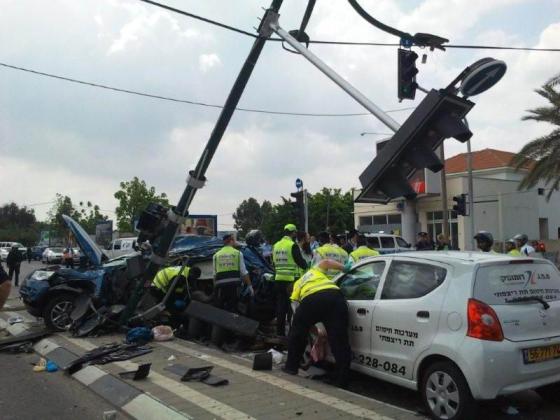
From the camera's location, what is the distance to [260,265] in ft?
34.5

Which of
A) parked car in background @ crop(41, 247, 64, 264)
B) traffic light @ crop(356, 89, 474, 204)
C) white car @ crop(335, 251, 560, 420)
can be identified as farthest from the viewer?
parked car in background @ crop(41, 247, 64, 264)

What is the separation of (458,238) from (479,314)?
3017 centimetres

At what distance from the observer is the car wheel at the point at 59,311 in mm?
10172

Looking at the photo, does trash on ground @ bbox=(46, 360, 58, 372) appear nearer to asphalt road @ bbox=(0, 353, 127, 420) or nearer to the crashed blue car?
asphalt road @ bbox=(0, 353, 127, 420)

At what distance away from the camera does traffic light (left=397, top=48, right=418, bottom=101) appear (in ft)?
30.1

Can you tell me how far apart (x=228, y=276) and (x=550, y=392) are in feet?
16.9

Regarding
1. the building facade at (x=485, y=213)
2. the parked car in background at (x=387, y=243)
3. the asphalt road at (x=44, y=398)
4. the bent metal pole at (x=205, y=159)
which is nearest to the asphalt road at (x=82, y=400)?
the asphalt road at (x=44, y=398)

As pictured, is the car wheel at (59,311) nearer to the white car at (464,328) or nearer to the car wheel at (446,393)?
the white car at (464,328)

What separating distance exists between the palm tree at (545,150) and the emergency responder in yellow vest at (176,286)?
1802cm

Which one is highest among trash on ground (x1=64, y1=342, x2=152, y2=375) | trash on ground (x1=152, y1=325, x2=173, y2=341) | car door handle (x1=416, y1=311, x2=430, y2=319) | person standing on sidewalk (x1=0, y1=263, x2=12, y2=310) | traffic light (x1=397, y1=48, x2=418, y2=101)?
traffic light (x1=397, y1=48, x2=418, y2=101)

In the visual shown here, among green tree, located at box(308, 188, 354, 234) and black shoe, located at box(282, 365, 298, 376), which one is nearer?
black shoe, located at box(282, 365, 298, 376)

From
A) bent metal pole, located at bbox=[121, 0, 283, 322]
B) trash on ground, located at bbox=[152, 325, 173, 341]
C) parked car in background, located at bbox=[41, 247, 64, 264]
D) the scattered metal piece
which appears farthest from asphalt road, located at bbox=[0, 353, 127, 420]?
parked car in background, located at bbox=[41, 247, 64, 264]

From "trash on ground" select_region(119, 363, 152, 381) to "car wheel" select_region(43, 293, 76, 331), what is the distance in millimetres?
4024

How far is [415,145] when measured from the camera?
598 cm
